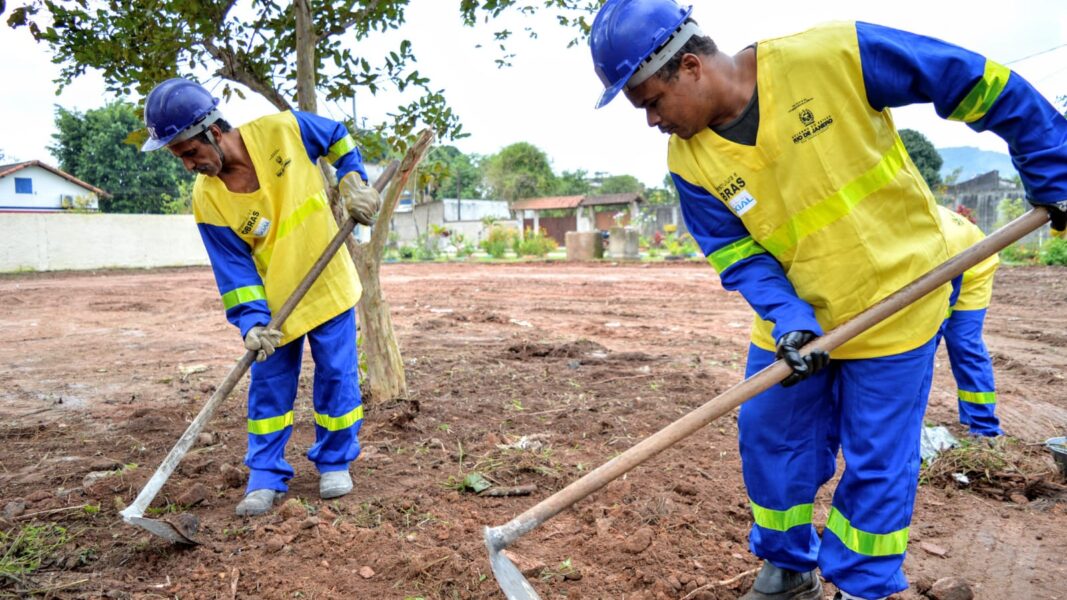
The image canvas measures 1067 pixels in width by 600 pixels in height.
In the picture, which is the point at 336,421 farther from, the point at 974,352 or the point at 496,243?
the point at 496,243

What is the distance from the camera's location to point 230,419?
4.38 m

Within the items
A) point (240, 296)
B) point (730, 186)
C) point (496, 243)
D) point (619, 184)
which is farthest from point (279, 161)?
point (619, 184)

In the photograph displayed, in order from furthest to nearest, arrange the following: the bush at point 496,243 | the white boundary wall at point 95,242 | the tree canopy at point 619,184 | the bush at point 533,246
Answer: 1. the tree canopy at point 619,184
2. the bush at point 496,243
3. the bush at point 533,246
4. the white boundary wall at point 95,242

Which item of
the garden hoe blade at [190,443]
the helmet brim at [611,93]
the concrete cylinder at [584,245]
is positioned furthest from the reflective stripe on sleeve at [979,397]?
the concrete cylinder at [584,245]

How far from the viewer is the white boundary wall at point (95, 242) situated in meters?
18.4

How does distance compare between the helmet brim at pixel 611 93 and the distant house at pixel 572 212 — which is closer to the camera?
the helmet brim at pixel 611 93

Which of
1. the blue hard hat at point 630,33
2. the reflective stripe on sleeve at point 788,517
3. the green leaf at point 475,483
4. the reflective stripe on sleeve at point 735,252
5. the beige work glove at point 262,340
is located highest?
A: the blue hard hat at point 630,33

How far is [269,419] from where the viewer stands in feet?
10.3

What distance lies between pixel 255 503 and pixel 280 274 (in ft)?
3.23

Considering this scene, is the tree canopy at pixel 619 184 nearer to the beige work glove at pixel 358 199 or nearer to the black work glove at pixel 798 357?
the beige work glove at pixel 358 199

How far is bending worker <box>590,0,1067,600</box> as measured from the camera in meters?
1.79

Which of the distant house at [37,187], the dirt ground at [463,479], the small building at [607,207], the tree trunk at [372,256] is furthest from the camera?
the small building at [607,207]

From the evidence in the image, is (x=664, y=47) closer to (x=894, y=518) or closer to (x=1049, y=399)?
(x=894, y=518)

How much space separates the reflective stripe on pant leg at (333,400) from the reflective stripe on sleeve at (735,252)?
1776 mm
